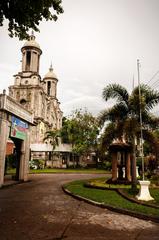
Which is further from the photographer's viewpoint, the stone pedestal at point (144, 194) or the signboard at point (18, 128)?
the signboard at point (18, 128)

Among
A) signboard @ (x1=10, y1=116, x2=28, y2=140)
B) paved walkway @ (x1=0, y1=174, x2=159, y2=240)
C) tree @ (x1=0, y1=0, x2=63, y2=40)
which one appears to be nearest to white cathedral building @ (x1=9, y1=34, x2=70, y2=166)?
signboard @ (x1=10, y1=116, x2=28, y2=140)

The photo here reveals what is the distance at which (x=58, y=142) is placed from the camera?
45.4 m

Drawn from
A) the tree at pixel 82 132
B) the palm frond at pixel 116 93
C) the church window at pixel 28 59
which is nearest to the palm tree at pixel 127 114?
the palm frond at pixel 116 93

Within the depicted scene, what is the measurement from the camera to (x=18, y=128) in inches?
689

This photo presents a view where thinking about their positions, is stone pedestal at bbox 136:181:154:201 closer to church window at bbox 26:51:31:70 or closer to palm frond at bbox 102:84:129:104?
palm frond at bbox 102:84:129:104

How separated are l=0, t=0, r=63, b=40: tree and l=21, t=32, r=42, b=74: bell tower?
45.5 m

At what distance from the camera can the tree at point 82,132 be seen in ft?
146

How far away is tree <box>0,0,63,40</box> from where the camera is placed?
23.0 feet

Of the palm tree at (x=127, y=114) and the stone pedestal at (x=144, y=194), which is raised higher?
the palm tree at (x=127, y=114)

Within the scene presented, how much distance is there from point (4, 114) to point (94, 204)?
28.4 ft

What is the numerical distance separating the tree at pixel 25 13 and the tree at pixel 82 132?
120 feet

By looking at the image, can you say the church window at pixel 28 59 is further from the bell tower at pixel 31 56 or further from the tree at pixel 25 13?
the tree at pixel 25 13

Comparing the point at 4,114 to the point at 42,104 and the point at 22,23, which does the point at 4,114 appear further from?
the point at 42,104

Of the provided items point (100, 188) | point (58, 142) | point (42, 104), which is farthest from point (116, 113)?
point (42, 104)
